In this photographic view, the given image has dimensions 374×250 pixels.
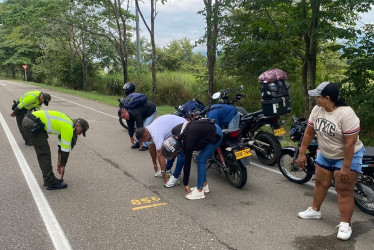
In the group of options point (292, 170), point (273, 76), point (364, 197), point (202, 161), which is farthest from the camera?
point (273, 76)

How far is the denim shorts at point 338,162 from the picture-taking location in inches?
147

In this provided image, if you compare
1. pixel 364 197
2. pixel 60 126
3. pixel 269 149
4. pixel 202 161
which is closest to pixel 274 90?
pixel 269 149

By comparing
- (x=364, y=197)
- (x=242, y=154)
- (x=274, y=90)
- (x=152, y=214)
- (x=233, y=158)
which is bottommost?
(x=152, y=214)

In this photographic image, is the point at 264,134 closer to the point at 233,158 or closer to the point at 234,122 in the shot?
the point at 234,122

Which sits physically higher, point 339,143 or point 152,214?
point 339,143

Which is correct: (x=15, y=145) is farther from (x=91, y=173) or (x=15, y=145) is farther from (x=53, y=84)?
(x=53, y=84)

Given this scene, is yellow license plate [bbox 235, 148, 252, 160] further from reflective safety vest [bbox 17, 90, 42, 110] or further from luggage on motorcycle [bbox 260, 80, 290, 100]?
reflective safety vest [bbox 17, 90, 42, 110]

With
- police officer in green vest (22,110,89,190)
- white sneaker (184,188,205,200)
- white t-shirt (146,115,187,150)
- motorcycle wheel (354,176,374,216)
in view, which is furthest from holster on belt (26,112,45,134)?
motorcycle wheel (354,176,374,216)

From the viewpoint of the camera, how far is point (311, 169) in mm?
5422

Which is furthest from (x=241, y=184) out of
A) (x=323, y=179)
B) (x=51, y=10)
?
(x=51, y=10)

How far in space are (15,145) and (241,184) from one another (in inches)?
240

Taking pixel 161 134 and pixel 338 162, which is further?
pixel 161 134

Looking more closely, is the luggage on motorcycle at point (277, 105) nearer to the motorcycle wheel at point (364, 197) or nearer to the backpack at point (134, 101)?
the motorcycle wheel at point (364, 197)

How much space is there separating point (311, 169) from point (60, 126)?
4.11 m
